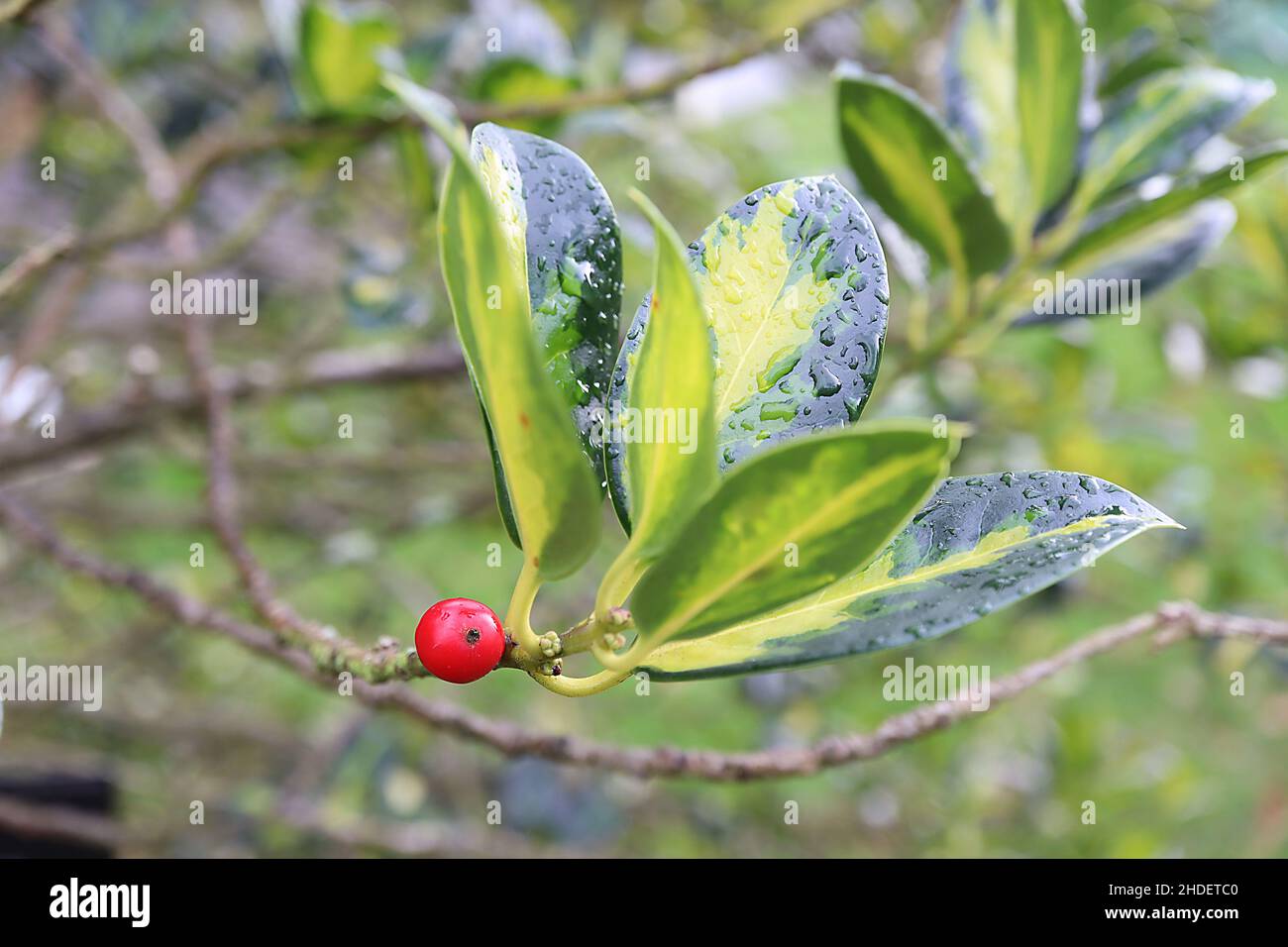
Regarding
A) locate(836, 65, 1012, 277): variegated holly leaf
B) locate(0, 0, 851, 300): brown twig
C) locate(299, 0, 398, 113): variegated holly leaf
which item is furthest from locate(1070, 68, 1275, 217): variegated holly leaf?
locate(299, 0, 398, 113): variegated holly leaf

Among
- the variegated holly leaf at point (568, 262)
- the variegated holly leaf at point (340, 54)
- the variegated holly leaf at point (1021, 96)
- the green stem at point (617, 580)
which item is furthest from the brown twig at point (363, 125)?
the green stem at point (617, 580)

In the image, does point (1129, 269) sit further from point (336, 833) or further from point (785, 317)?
point (336, 833)

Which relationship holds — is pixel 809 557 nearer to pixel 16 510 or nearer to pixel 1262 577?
→ pixel 16 510

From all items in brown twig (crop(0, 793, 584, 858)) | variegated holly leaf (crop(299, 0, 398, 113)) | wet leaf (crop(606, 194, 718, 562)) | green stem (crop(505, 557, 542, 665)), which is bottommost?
brown twig (crop(0, 793, 584, 858))

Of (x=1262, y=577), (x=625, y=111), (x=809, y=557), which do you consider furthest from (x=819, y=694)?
(x=809, y=557)

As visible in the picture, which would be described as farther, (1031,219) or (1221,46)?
(1221,46)

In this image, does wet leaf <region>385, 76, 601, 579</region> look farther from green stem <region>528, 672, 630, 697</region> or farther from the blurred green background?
the blurred green background

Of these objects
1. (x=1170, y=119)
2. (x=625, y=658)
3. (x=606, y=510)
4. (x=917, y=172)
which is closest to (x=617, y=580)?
(x=625, y=658)

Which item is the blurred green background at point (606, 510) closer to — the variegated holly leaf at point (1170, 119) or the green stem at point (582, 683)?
the variegated holly leaf at point (1170, 119)
